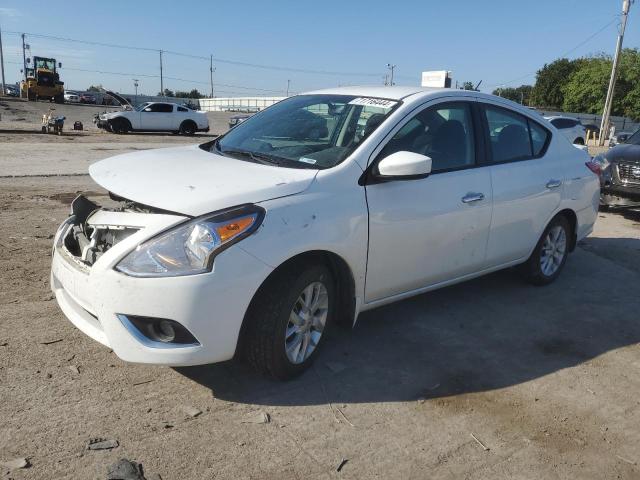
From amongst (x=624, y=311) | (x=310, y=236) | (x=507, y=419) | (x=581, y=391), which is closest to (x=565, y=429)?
(x=507, y=419)

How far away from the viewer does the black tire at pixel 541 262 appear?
5.20 metres

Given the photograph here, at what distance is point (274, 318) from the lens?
3090 millimetres

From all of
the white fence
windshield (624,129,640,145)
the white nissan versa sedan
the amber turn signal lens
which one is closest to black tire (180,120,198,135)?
windshield (624,129,640,145)

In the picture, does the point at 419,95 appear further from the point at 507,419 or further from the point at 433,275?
the point at 507,419

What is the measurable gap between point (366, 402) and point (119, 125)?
2641cm

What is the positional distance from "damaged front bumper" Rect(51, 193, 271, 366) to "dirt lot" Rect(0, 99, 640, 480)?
0.36 meters

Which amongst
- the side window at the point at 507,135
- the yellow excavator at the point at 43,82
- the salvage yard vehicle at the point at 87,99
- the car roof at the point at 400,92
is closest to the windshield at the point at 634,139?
the side window at the point at 507,135

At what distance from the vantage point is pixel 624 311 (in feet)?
16.4

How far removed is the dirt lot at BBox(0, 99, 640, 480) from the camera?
2.71 meters

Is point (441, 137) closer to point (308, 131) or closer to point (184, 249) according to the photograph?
point (308, 131)

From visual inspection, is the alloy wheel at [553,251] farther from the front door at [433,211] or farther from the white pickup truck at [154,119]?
the white pickup truck at [154,119]

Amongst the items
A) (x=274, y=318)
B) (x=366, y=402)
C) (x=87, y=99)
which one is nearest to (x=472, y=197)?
(x=366, y=402)

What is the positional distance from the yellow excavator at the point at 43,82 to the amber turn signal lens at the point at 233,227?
49.8 m

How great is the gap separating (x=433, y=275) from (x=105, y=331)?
2.22 m
